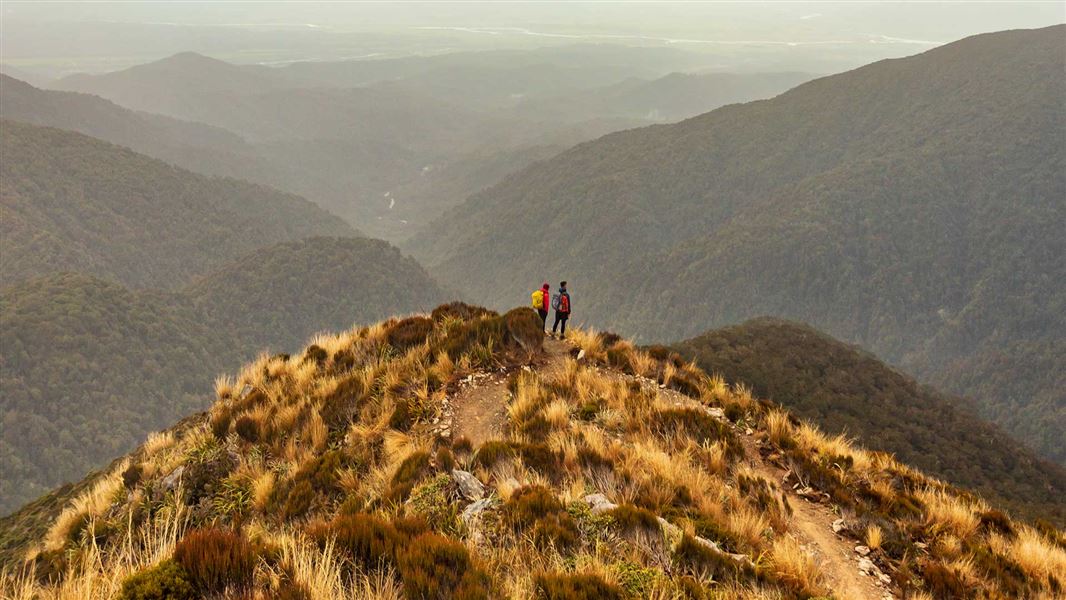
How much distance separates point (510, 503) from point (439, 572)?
1.90 metres

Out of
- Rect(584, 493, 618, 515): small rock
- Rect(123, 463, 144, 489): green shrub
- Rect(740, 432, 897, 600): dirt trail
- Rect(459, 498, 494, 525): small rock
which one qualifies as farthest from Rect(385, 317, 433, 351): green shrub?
Rect(740, 432, 897, 600): dirt trail

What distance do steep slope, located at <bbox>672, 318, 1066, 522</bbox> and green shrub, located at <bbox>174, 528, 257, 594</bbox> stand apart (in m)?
36.6

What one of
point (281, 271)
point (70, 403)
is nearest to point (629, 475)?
point (70, 403)

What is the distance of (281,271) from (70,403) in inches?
2666

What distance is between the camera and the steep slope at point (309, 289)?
14875cm

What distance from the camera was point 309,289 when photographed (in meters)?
160

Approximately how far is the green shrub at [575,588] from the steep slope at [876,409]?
34.9m

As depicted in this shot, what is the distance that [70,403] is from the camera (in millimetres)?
98125

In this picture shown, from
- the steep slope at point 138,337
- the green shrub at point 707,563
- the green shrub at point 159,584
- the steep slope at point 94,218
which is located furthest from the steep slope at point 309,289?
the green shrub at point 159,584

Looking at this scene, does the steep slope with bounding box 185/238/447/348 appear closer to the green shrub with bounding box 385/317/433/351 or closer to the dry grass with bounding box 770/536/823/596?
the green shrub with bounding box 385/317/433/351

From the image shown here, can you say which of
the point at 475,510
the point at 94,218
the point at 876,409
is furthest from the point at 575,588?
the point at 94,218

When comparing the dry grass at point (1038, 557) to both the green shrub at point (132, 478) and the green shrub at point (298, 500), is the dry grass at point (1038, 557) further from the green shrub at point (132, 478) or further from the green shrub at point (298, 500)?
the green shrub at point (132, 478)

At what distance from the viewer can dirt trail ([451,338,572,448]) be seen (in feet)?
31.3

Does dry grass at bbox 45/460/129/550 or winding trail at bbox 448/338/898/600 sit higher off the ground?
winding trail at bbox 448/338/898/600
